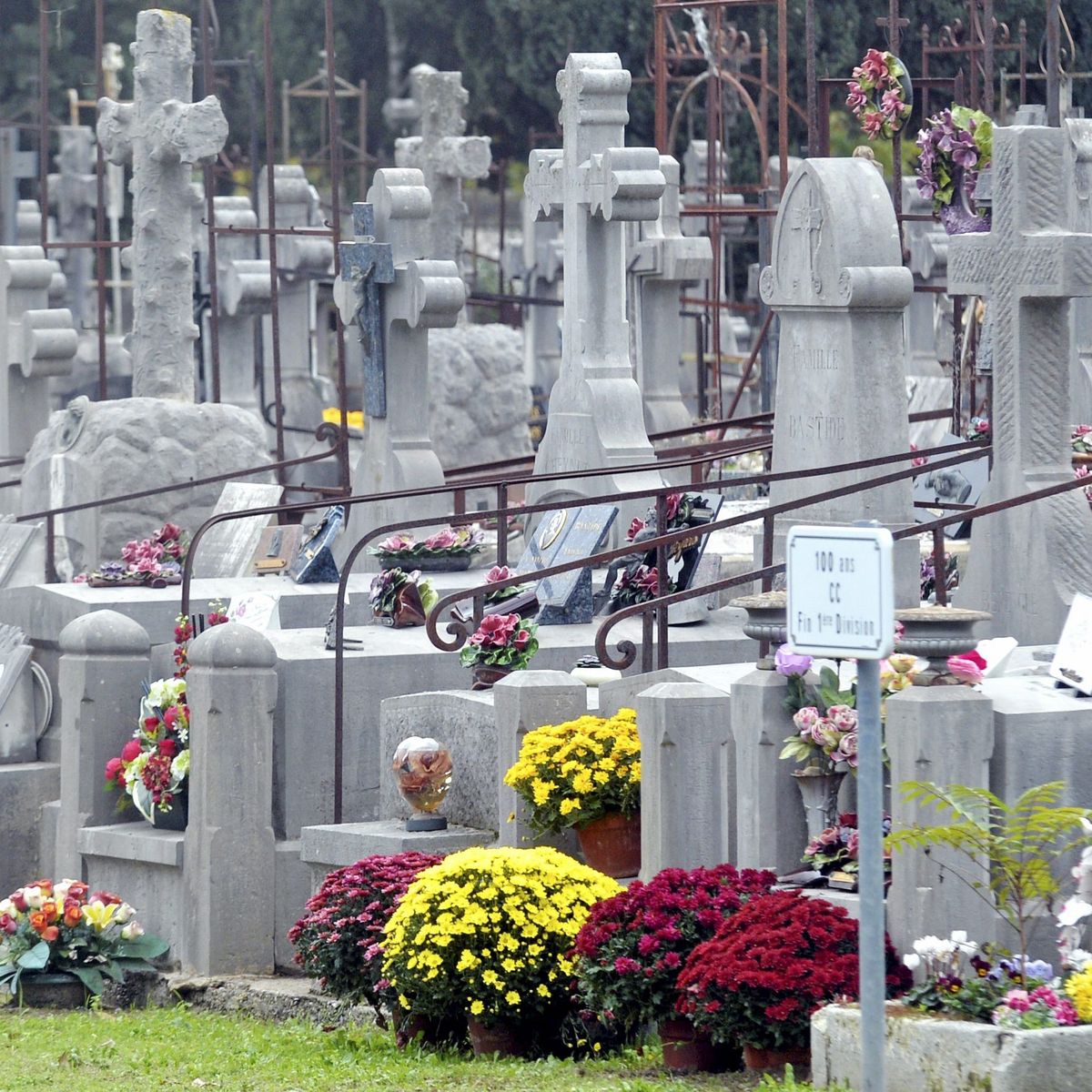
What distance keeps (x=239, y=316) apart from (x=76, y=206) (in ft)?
33.0

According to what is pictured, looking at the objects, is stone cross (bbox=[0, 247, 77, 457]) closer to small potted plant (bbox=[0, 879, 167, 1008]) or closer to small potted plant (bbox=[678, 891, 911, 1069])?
small potted plant (bbox=[0, 879, 167, 1008])

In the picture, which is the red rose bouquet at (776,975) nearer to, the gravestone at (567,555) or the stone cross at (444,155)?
the gravestone at (567,555)

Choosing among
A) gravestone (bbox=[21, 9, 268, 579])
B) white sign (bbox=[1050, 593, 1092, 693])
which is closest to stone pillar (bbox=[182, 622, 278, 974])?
white sign (bbox=[1050, 593, 1092, 693])

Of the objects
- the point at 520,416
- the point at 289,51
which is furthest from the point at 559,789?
the point at 289,51

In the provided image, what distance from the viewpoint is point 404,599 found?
1245 centimetres

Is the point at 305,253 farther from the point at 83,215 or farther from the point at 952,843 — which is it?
the point at 952,843

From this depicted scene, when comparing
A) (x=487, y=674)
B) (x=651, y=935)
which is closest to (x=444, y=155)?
(x=487, y=674)

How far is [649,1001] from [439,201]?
18.0 meters

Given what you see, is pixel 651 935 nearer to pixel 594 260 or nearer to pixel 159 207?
pixel 594 260

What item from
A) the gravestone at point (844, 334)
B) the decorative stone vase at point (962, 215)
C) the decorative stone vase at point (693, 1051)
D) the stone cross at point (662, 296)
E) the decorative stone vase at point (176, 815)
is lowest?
the decorative stone vase at point (693, 1051)

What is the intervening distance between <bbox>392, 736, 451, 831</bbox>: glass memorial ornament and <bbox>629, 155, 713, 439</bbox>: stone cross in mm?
9262

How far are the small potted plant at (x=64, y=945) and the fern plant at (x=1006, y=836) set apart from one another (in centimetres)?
460

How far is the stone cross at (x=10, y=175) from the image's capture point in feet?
97.6

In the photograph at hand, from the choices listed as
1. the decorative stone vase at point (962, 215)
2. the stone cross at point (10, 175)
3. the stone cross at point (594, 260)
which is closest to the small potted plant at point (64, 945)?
the stone cross at point (594, 260)
